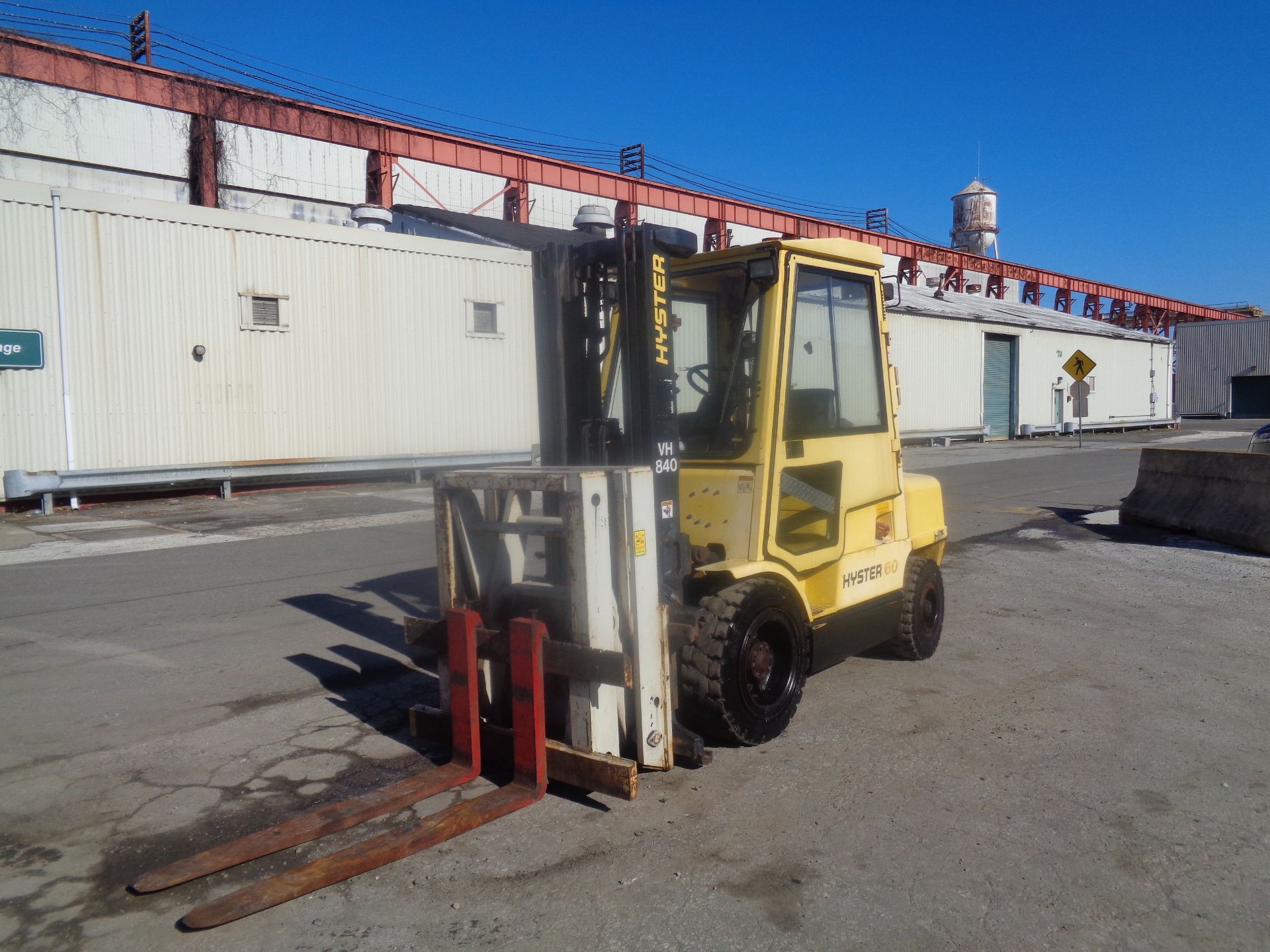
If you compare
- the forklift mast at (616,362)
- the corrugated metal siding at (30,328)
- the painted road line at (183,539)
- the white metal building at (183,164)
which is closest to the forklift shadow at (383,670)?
the forklift mast at (616,362)

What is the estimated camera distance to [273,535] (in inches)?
476

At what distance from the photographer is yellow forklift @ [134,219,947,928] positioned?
4.04 meters

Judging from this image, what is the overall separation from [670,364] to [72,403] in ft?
43.0

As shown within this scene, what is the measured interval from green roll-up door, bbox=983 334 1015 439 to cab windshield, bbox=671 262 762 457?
32.8 m

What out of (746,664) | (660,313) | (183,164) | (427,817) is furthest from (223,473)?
(183,164)

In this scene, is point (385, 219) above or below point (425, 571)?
above

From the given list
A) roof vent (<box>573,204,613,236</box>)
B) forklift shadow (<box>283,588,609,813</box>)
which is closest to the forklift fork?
forklift shadow (<box>283,588,609,813</box>)

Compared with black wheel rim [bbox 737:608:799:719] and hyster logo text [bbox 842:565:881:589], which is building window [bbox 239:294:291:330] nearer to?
hyster logo text [bbox 842:565:881:589]

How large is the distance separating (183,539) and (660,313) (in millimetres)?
9318

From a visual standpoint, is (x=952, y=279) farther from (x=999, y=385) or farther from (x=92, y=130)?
(x=92, y=130)

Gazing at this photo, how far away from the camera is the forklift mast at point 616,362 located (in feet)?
14.9

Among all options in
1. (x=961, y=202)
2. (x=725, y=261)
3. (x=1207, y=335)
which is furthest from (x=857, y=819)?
(x=1207, y=335)

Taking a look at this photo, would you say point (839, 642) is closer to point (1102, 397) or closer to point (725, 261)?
point (725, 261)

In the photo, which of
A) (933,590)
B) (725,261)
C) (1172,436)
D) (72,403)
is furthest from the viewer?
(1172,436)
